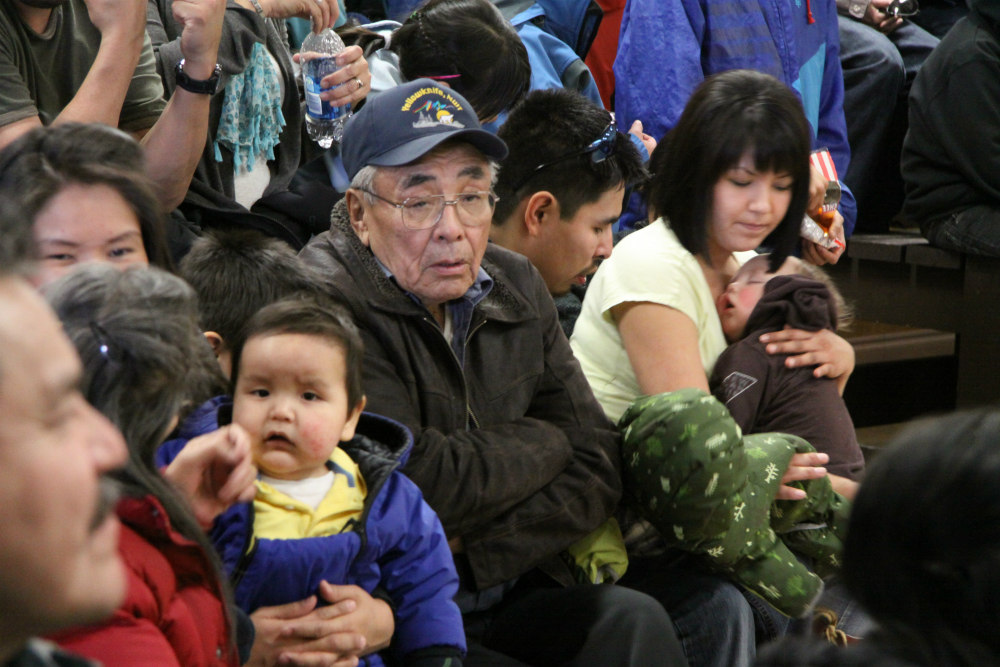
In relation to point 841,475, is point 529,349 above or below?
above

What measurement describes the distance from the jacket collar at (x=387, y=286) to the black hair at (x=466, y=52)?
0.87 meters

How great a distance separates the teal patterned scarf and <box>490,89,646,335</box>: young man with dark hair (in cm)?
56

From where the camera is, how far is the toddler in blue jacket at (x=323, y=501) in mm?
1419

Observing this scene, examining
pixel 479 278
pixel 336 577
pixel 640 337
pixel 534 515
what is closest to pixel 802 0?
pixel 640 337

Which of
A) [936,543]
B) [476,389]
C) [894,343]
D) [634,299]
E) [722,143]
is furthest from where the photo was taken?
[894,343]

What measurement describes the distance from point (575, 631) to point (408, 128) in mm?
917

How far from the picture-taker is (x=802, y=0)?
141 inches

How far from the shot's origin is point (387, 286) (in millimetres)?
1853

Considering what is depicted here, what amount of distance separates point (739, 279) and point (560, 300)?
494 millimetres

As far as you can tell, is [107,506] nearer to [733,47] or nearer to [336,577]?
[336,577]

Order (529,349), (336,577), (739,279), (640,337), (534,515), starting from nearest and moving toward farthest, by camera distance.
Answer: (336,577), (534,515), (529,349), (640,337), (739,279)

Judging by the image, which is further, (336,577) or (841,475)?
(841,475)

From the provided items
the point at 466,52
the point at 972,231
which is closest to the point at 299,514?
the point at 466,52

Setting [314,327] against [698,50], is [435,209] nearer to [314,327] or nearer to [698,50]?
[314,327]
